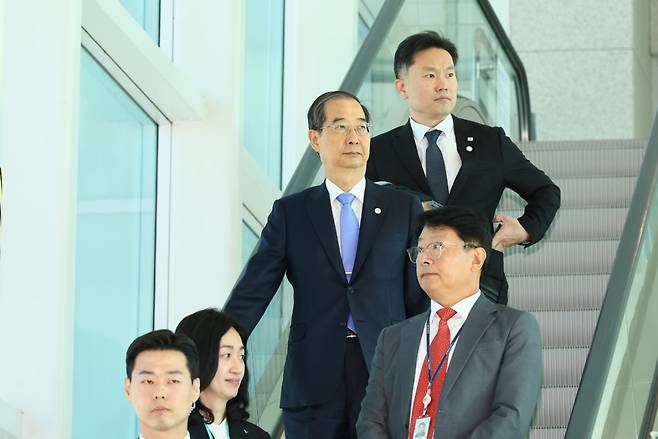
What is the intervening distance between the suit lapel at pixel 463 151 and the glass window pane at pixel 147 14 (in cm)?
306

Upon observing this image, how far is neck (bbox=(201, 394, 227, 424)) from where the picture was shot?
4.50m

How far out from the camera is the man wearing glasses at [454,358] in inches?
172

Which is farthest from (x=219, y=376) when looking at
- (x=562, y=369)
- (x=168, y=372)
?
(x=562, y=369)

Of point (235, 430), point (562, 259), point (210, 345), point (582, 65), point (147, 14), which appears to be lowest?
point (235, 430)

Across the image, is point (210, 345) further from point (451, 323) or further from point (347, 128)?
point (347, 128)

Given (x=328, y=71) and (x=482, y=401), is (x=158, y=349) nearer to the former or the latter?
(x=482, y=401)

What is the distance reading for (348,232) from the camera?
504cm

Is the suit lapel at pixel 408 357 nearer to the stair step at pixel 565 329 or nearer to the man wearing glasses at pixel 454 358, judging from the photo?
the man wearing glasses at pixel 454 358

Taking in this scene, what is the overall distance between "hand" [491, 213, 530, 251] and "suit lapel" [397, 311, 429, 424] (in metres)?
0.84

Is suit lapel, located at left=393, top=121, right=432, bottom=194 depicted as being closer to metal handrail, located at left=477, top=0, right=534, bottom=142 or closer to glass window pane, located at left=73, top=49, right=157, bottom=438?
glass window pane, located at left=73, top=49, right=157, bottom=438

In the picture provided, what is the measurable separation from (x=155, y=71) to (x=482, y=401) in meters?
4.15

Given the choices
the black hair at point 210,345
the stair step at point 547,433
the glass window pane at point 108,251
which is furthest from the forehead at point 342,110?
the glass window pane at point 108,251

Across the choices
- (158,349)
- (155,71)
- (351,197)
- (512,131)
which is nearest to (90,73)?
(155,71)

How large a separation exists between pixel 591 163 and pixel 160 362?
5.13 meters
